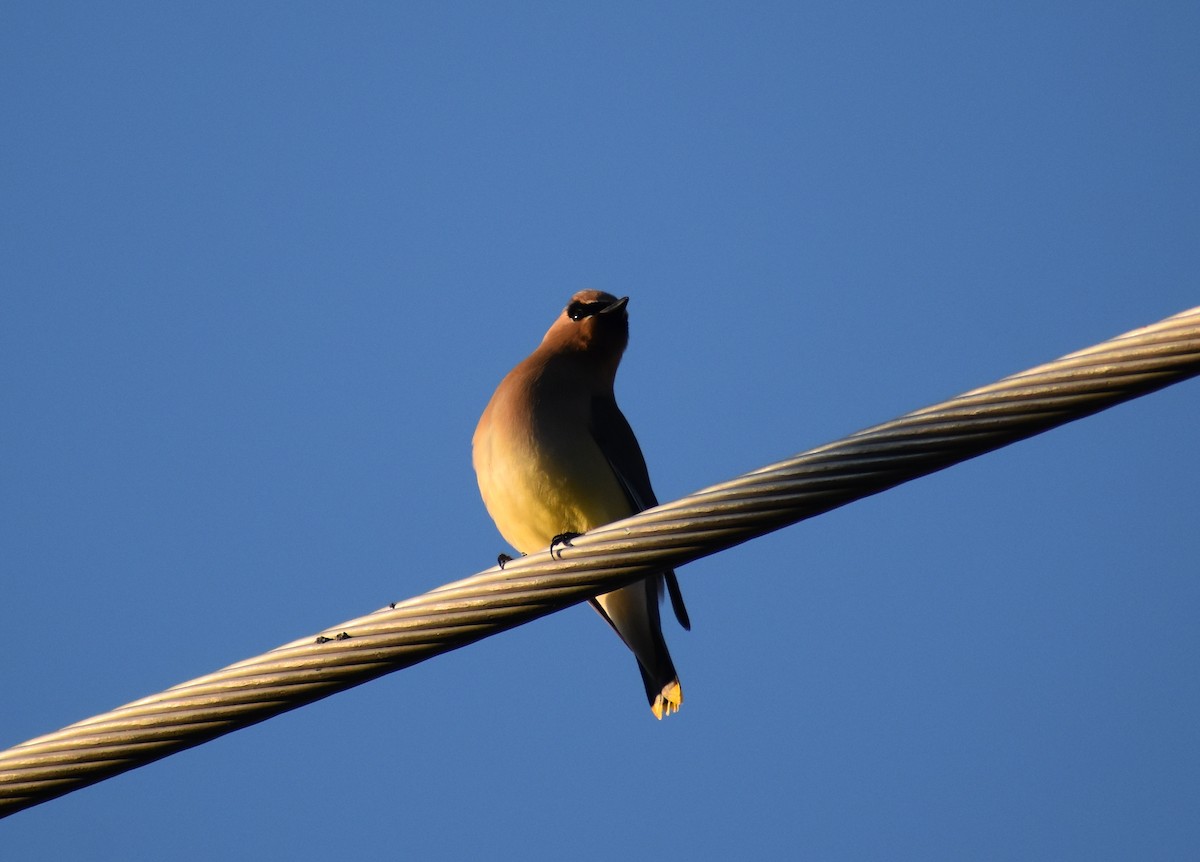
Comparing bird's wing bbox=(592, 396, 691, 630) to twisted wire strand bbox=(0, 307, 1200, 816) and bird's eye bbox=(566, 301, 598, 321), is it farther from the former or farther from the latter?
twisted wire strand bbox=(0, 307, 1200, 816)

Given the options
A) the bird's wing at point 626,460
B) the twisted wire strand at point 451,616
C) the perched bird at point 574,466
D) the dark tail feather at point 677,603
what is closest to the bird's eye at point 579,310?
the perched bird at point 574,466

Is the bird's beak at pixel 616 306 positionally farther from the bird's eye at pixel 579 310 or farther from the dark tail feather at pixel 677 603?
the dark tail feather at pixel 677 603

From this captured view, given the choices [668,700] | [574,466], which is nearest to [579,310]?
[574,466]

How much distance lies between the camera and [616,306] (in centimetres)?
706

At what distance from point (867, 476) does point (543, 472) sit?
3.23m

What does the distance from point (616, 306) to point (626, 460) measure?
1.03 meters

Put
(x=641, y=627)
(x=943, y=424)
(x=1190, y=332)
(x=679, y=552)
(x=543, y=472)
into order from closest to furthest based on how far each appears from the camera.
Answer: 1. (x=1190, y=332)
2. (x=943, y=424)
3. (x=679, y=552)
4. (x=543, y=472)
5. (x=641, y=627)

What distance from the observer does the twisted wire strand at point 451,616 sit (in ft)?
9.23

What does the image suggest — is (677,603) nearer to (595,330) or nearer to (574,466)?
(574,466)

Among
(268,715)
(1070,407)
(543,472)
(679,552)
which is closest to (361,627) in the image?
(268,715)

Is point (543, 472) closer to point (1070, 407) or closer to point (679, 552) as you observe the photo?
point (679, 552)

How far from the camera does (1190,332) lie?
2.57 meters

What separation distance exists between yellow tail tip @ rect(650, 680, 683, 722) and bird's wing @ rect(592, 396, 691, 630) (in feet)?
1.11

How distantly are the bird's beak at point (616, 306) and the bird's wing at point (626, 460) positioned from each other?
62 centimetres
